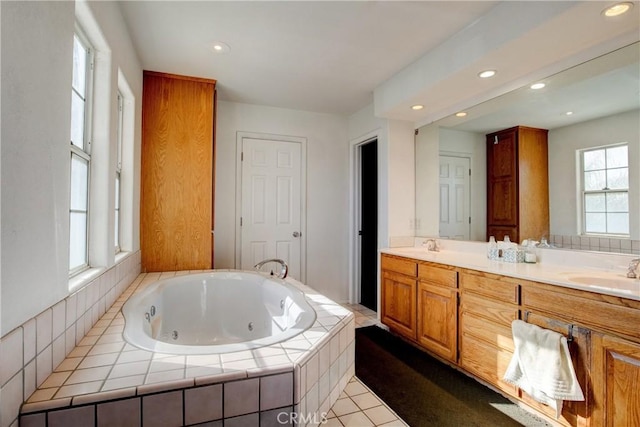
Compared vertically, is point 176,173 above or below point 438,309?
above

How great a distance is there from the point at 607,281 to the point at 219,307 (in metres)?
2.44

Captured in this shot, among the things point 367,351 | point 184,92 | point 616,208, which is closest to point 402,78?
point 616,208

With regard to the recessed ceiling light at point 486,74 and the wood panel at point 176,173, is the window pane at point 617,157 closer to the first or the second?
the recessed ceiling light at point 486,74

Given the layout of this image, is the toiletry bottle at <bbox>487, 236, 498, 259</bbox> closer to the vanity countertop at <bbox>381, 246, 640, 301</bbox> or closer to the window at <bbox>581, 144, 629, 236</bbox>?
the vanity countertop at <bbox>381, 246, 640, 301</bbox>

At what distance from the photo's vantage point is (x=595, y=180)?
6.49 feet

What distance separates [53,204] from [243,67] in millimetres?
2035

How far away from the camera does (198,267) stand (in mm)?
2941

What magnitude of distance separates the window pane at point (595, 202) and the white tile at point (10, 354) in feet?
8.93

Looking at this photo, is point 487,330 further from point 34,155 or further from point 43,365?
point 34,155

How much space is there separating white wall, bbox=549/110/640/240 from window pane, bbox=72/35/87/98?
9.30 feet

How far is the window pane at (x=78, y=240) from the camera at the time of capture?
1558mm

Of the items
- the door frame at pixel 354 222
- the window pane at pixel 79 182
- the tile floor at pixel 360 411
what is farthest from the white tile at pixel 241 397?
the door frame at pixel 354 222

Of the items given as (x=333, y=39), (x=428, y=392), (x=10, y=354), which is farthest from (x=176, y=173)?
(x=428, y=392)

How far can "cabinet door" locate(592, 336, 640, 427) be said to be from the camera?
4.34 ft
